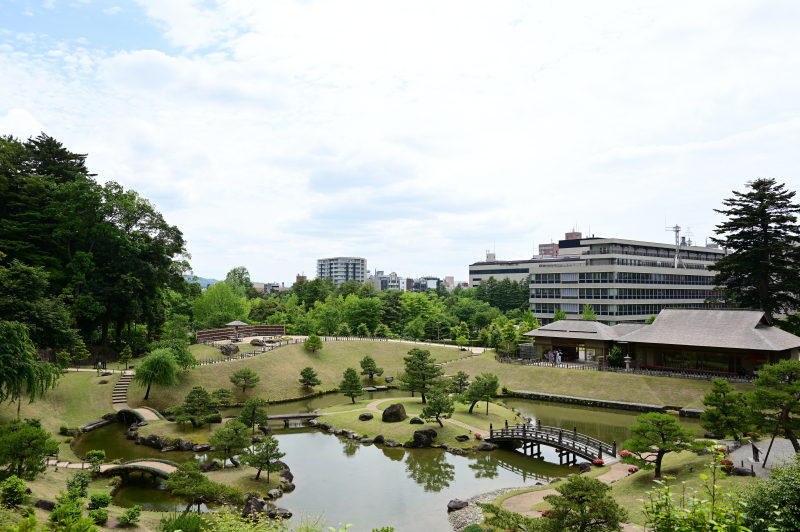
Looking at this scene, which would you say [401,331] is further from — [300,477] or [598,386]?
[300,477]

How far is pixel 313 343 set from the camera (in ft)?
154

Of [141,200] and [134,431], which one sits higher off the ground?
[141,200]

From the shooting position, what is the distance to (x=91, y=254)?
37250 millimetres

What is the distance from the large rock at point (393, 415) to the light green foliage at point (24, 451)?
61.7ft

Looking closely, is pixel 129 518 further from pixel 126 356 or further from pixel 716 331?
pixel 716 331

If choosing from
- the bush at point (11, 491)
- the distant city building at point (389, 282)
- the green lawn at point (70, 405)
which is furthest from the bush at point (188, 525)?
the distant city building at point (389, 282)

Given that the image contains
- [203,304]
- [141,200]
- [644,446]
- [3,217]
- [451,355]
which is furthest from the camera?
[203,304]

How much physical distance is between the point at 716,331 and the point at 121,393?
49.0 meters

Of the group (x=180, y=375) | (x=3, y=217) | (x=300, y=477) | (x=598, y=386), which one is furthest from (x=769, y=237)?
(x=3, y=217)

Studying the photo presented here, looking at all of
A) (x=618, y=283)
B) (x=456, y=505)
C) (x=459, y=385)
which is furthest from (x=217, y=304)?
(x=618, y=283)

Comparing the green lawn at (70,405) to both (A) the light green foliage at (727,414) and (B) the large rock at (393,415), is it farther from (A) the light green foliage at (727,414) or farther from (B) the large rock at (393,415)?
(A) the light green foliage at (727,414)

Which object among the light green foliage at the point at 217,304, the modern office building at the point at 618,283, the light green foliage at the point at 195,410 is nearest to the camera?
the light green foliage at the point at 195,410

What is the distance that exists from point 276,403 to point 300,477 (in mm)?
16759

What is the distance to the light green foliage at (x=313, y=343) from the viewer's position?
1847 inches
